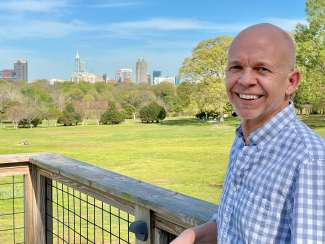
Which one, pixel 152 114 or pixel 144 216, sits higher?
pixel 144 216

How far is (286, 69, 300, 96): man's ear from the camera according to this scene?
929 millimetres

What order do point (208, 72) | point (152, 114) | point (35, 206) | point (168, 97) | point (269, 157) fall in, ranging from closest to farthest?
point (269, 157), point (35, 206), point (208, 72), point (152, 114), point (168, 97)

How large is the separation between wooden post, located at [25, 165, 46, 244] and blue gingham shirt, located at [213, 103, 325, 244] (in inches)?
76.6

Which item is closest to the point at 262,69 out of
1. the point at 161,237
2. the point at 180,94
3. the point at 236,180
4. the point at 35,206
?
the point at 236,180

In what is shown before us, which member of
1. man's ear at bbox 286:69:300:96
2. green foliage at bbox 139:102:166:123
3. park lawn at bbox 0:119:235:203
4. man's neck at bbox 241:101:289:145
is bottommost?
park lawn at bbox 0:119:235:203

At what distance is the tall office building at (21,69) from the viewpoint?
120312 mm

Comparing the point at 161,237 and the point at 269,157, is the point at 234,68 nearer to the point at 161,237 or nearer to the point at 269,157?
the point at 269,157

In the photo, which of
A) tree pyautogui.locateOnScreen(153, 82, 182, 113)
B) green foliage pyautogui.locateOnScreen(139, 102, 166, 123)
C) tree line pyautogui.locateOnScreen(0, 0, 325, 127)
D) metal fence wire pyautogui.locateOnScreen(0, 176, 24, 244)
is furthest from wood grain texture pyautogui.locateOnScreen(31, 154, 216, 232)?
tree pyautogui.locateOnScreen(153, 82, 182, 113)

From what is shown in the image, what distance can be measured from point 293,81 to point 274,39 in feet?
0.31

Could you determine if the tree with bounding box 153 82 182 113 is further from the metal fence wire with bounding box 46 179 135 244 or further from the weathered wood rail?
the weathered wood rail

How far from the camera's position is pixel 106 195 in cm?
186

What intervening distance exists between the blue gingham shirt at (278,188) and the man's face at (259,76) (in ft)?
0.10

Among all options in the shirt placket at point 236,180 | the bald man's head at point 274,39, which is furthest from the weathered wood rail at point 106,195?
the bald man's head at point 274,39

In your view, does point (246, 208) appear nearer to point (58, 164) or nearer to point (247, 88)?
point (247, 88)
